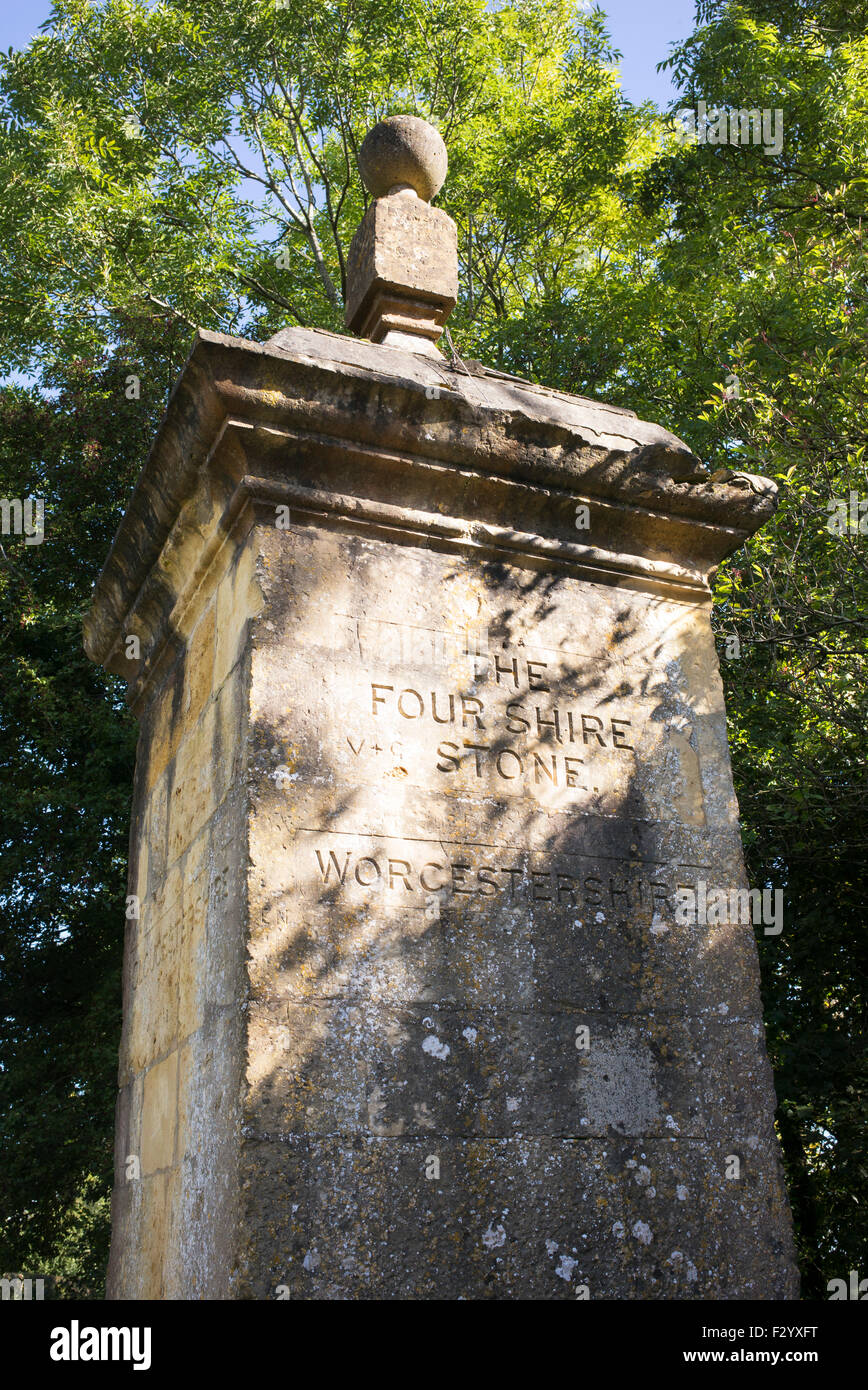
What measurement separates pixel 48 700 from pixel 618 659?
28.6 ft

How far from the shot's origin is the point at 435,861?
122 inches

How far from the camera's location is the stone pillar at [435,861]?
2.76 m

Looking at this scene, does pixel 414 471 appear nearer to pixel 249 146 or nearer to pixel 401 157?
pixel 401 157

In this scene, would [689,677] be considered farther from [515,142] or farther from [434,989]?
[515,142]

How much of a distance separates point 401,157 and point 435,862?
9.61 feet

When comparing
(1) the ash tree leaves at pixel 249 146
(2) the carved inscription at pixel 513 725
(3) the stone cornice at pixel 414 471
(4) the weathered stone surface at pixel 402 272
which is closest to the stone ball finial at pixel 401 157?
(4) the weathered stone surface at pixel 402 272

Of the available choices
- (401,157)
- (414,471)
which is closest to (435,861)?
(414,471)

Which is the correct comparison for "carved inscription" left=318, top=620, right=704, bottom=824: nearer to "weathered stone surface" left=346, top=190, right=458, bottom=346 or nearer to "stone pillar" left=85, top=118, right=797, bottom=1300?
"stone pillar" left=85, top=118, right=797, bottom=1300

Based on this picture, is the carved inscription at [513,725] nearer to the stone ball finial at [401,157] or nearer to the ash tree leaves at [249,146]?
the stone ball finial at [401,157]

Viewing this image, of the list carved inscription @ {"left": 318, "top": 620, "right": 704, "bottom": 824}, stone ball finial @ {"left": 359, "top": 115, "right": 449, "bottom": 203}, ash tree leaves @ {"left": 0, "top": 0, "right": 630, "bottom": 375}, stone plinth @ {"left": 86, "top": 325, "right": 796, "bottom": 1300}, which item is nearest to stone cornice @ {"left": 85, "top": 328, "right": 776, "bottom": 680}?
stone plinth @ {"left": 86, "top": 325, "right": 796, "bottom": 1300}

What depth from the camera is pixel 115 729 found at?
10.9 m

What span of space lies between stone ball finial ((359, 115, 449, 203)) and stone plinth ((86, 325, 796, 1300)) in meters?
1.09

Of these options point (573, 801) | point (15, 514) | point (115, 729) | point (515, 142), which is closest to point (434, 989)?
point (573, 801)

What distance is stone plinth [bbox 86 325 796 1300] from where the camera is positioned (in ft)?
9.04
